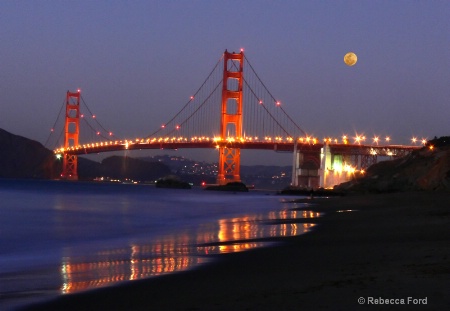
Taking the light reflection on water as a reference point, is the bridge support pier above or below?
above

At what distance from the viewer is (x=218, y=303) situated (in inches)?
210

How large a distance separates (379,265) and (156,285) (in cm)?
200

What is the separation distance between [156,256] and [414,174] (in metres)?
27.6

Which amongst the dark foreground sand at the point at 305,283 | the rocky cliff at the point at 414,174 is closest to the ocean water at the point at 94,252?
the dark foreground sand at the point at 305,283

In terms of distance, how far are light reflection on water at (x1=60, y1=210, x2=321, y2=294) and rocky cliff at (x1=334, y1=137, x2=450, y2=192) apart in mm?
16697

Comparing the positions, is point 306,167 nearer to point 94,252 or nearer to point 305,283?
point 94,252

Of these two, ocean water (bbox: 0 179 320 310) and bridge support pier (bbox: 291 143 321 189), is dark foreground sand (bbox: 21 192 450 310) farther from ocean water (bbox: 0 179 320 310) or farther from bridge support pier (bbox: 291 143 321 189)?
bridge support pier (bbox: 291 143 321 189)

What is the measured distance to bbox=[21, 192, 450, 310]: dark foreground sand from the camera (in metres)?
4.93

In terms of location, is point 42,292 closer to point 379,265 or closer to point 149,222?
point 379,265

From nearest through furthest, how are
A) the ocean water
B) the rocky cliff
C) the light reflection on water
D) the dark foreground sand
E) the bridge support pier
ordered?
the dark foreground sand → the ocean water → the light reflection on water → the rocky cliff → the bridge support pier

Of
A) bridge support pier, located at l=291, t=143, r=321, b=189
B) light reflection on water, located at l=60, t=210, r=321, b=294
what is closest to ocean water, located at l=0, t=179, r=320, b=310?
light reflection on water, located at l=60, t=210, r=321, b=294

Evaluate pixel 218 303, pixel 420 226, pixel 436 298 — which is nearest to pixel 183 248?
pixel 420 226

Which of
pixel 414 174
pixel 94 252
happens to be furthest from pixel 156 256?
pixel 414 174

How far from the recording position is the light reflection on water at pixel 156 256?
7.35 meters
